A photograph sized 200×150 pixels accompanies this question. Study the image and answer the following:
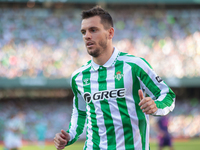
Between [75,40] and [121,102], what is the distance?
15.7m

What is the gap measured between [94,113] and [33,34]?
16.4m

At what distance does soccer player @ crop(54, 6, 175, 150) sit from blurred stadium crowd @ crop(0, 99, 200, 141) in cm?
1465

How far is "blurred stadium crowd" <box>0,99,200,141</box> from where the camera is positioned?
17656 millimetres

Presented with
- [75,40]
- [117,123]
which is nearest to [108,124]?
[117,123]

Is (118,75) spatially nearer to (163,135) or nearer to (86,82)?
(86,82)

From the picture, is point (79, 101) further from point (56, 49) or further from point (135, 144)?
point (56, 49)

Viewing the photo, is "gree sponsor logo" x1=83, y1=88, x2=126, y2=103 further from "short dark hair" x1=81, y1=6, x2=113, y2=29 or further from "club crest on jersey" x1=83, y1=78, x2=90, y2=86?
"short dark hair" x1=81, y1=6, x2=113, y2=29

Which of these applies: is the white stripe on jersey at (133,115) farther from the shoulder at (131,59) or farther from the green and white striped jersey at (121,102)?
the shoulder at (131,59)

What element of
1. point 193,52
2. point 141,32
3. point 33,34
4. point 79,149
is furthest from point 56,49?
point 193,52

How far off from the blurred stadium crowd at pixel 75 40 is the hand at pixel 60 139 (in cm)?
1408

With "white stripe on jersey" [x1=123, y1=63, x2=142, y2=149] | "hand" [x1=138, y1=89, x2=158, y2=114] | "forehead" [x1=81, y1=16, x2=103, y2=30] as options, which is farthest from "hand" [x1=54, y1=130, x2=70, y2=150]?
"forehead" [x1=81, y1=16, x2=103, y2=30]

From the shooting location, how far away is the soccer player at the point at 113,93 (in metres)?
2.89

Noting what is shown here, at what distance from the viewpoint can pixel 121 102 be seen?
9.64ft

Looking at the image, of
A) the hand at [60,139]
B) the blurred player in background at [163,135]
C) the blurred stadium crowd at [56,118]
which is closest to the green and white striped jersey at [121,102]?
the hand at [60,139]
